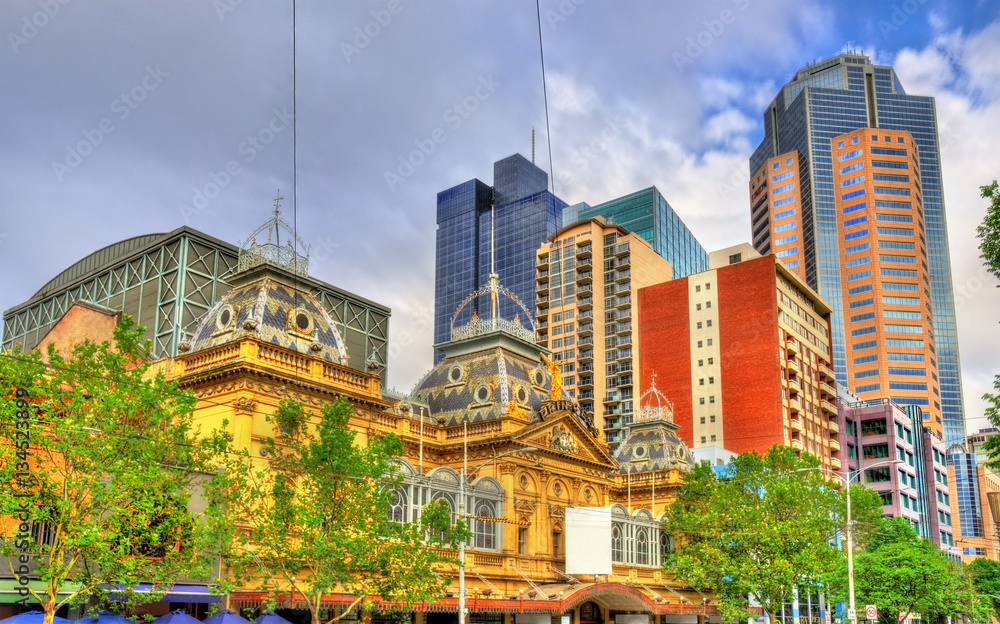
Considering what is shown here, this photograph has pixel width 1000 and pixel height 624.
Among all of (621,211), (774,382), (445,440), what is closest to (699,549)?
(445,440)

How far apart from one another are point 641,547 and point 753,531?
36.8 feet

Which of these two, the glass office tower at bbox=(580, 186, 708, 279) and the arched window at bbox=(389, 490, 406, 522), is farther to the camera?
the glass office tower at bbox=(580, 186, 708, 279)

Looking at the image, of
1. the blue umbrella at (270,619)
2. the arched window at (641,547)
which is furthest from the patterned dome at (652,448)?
the blue umbrella at (270,619)

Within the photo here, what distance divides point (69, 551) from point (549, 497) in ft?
99.2

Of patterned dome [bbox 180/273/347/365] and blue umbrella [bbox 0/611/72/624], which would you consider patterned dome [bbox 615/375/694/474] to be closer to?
patterned dome [bbox 180/273/347/365]

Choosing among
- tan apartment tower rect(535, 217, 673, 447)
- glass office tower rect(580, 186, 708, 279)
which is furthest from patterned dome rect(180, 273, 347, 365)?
glass office tower rect(580, 186, 708, 279)

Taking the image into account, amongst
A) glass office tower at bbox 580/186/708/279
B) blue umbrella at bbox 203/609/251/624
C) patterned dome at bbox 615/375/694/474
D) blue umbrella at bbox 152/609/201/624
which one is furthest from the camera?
glass office tower at bbox 580/186/708/279

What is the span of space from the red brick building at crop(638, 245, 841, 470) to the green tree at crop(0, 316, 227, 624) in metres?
90.5

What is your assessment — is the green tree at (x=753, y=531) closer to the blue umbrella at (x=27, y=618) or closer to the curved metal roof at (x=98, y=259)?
the blue umbrella at (x=27, y=618)

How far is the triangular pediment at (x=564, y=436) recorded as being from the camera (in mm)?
52281

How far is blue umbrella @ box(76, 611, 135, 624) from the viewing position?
27.8 meters

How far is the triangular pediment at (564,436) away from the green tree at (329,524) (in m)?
19.2

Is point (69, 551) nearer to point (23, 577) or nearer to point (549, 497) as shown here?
point (23, 577)

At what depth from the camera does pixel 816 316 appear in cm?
12850
